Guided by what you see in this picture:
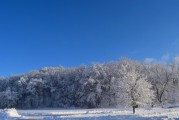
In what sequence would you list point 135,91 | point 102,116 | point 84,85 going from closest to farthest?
point 102,116 → point 135,91 → point 84,85

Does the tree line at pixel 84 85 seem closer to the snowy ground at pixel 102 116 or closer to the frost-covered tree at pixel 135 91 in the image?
the frost-covered tree at pixel 135 91

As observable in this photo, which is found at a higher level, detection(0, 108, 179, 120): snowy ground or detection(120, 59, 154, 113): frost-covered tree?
detection(120, 59, 154, 113): frost-covered tree

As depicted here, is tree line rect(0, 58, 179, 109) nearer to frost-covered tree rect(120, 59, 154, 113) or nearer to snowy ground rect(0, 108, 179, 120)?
frost-covered tree rect(120, 59, 154, 113)

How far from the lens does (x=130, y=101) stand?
63.0 metres

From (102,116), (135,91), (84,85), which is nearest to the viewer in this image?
(102,116)

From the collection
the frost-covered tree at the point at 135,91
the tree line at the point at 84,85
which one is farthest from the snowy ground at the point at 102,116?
the tree line at the point at 84,85

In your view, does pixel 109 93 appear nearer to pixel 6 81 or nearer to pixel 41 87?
pixel 41 87

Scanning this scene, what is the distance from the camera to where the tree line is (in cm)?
9988

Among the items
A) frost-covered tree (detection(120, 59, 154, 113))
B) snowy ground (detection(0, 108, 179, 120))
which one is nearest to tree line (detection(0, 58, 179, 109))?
frost-covered tree (detection(120, 59, 154, 113))

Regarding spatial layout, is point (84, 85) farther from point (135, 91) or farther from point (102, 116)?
point (102, 116)

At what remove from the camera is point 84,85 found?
104 m

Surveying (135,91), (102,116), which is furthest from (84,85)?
(102,116)

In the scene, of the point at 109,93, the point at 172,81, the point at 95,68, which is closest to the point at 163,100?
the point at 172,81

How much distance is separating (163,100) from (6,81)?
6369cm
